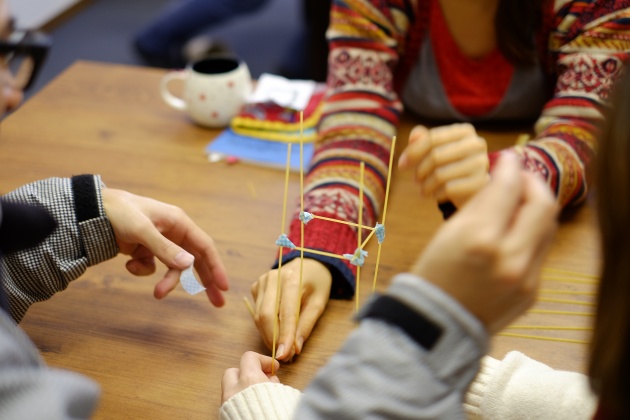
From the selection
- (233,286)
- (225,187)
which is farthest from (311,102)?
(233,286)

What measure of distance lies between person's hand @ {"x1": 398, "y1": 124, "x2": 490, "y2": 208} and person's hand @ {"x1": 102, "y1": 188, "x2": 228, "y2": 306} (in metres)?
0.27

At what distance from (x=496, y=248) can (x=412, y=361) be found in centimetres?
10

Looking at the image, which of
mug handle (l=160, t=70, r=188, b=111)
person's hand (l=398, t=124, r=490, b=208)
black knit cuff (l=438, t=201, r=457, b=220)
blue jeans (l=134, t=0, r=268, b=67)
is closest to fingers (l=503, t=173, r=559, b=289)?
person's hand (l=398, t=124, r=490, b=208)

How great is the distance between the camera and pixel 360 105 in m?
1.13

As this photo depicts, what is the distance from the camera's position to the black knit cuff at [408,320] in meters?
0.48

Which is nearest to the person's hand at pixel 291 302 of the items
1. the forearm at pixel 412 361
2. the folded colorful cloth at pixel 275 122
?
the forearm at pixel 412 361

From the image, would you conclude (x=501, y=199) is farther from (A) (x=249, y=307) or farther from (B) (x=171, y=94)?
(B) (x=171, y=94)

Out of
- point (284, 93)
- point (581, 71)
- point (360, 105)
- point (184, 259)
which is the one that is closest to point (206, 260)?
point (184, 259)

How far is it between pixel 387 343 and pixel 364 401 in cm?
5

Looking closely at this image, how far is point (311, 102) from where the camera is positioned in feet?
4.27

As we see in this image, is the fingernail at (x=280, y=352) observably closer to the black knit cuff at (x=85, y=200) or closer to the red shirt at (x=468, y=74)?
the black knit cuff at (x=85, y=200)

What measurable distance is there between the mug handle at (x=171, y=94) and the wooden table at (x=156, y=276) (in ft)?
0.08

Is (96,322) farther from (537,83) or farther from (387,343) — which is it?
(537,83)

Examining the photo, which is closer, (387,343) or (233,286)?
(387,343)
